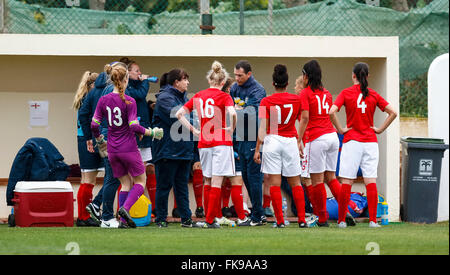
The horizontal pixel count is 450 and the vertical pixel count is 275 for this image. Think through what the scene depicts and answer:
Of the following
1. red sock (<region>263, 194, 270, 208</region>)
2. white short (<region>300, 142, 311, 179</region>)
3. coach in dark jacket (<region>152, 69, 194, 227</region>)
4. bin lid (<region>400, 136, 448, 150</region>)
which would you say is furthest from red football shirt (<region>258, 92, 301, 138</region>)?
bin lid (<region>400, 136, 448, 150</region>)

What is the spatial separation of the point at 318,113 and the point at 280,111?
0.71 m

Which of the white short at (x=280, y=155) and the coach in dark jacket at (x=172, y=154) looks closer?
the white short at (x=280, y=155)

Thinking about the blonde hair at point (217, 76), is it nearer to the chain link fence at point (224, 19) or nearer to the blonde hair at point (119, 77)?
the blonde hair at point (119, 77)

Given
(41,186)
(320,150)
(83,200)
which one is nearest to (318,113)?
(320,150)

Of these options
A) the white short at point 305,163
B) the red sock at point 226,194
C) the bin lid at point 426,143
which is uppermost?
the bin lid at point 426,143

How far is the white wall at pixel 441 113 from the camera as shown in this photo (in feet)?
40.6

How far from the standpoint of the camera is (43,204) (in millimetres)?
10672

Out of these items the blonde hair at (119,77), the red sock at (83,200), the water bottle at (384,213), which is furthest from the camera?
the water bottle at (384,213)

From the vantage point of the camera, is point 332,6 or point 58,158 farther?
point 332,6

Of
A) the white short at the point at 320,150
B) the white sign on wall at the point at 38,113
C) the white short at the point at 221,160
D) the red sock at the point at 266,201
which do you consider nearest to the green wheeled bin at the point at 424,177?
the red sock at the point at 266,201

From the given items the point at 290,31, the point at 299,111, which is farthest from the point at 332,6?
the point at 299,111
